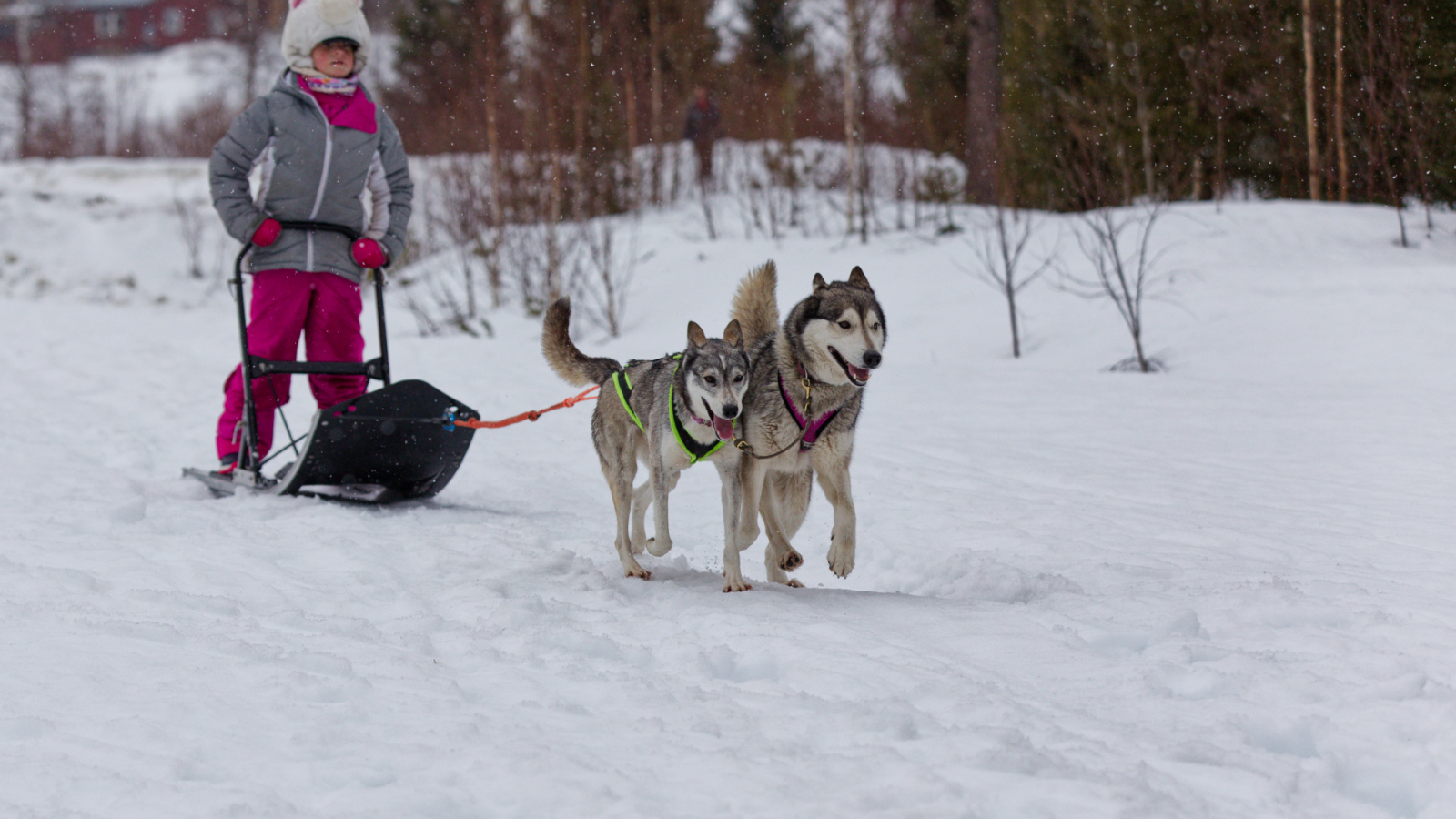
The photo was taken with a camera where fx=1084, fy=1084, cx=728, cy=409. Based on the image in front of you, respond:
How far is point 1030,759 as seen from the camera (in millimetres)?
2080

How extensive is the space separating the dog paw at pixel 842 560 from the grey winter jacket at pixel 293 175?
2539 mm

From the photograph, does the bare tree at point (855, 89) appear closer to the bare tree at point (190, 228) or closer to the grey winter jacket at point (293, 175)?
the grey winter jacket at point (293, 175)

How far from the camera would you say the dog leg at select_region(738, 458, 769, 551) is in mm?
3576

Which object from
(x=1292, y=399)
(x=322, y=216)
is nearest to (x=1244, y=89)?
(x=1292, y=399)

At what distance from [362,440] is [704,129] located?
1338 cm

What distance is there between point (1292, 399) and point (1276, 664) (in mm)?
4996

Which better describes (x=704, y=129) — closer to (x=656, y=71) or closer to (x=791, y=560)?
(x=656, y=71)

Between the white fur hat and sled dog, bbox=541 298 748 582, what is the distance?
5.15ft

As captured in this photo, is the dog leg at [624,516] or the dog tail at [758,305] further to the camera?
the dog tail at [758,305]

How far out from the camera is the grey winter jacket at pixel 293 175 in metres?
4.55

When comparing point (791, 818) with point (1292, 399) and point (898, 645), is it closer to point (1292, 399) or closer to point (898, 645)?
point (898, 645)

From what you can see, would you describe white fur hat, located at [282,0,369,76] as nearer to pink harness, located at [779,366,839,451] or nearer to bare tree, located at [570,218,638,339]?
pink harness, located at [779,366,839,451]

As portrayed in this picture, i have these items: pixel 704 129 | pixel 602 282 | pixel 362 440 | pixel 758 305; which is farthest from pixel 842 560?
pixel 704 129

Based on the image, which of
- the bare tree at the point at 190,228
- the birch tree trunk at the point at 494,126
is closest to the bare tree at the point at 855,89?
the birch tree trunk at the point at 494,126
